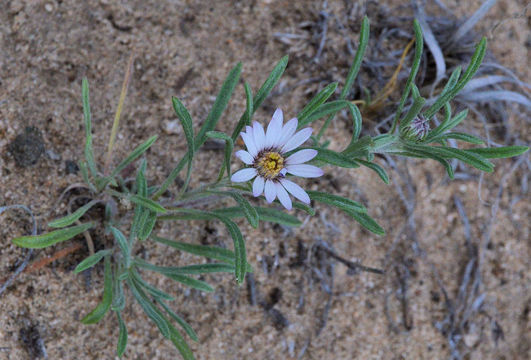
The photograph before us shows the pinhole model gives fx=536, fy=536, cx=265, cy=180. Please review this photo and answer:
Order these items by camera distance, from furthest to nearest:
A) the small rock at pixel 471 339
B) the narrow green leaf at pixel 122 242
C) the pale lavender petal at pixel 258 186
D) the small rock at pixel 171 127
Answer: the small rock at pixel 471 339, the small rock at pixel 171 127, the narrow green leaf at pixel 122 242, the pale lavender petal at pixel 258 186

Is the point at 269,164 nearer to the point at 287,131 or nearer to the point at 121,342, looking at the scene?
the point at 287,131

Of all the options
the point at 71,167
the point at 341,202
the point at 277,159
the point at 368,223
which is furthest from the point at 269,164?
the point at 71,167

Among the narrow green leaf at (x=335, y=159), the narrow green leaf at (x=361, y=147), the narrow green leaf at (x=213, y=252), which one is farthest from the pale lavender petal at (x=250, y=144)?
the narrow green leaf at (x=213, y=252)

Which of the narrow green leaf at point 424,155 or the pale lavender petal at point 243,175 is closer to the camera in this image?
the pale lavender petal at point 243,175

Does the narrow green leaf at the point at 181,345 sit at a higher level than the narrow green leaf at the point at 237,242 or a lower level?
lower

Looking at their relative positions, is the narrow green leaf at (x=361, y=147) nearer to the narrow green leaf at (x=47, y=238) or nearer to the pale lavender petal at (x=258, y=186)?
the pale lavender petal at (x=258, y=186)

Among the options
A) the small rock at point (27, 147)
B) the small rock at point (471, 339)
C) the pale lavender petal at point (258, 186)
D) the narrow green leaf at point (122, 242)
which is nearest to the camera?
the pale lavender petal at point (258, 186)
